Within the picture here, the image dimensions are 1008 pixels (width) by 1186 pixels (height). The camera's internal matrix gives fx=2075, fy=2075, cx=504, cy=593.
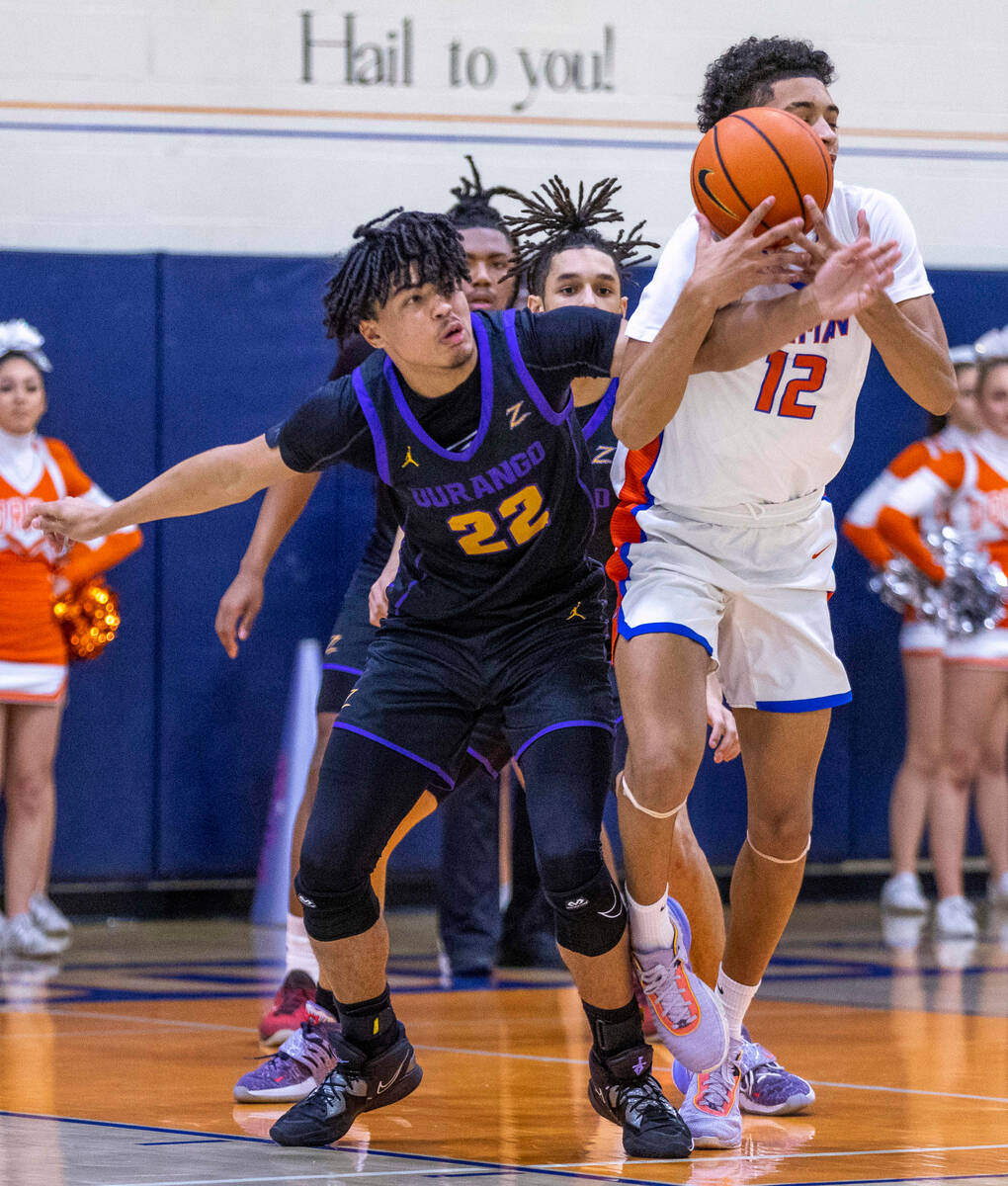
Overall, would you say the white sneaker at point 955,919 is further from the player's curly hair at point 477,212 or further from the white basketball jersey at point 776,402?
the white basketball jersey at point 776,402

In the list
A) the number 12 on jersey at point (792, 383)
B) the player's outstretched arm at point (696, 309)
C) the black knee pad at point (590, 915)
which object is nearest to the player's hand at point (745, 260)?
the player's outstretched arm at point (696, 309)

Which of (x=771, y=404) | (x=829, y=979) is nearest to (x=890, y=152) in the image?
(x=829, y=979)

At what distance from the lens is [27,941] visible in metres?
7.33

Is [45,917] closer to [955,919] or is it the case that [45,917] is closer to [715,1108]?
[955,919]

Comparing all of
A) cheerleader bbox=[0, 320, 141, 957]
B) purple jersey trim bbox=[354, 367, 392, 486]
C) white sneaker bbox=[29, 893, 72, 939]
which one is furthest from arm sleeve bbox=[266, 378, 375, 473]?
white sneaker bbox=[29, 893, 72, 939]

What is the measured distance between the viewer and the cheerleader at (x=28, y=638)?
300 inches

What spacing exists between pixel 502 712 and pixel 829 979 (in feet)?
10.1

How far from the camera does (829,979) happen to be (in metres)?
6.85

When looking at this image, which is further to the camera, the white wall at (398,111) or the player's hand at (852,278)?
the white wall at (398,111)

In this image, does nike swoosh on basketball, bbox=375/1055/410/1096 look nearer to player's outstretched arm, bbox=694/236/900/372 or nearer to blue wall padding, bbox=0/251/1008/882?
player's outstretched arm, bbox=694/236/900/372

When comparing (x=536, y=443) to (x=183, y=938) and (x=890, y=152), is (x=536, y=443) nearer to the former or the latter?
(x=183, y=938)

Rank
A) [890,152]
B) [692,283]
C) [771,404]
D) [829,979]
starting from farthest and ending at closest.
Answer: [890,152] → [829,979] → [771,404] → [692,283]

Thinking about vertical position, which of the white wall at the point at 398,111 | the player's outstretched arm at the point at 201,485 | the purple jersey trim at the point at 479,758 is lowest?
the purple jersey trim at the point at 479,758

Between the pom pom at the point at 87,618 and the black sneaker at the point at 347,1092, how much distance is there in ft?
Answer: 12.8
